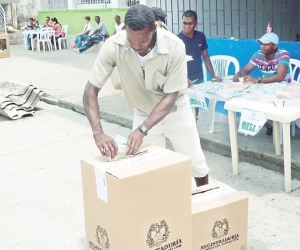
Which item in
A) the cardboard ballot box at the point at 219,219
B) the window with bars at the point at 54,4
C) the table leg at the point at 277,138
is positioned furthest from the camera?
the window with bars at the point at 54,4

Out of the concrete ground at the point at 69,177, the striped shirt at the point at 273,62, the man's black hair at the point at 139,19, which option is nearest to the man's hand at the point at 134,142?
the man's black hair at the point at 139,19

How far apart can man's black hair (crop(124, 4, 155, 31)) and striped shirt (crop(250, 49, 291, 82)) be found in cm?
282

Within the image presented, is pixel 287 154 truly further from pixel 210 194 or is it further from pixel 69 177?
pixel 69 177

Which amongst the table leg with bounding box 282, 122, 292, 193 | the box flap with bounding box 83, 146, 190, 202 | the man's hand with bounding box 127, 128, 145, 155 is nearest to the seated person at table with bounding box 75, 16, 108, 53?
the table leg with bounding box 282, 122, 292, 193

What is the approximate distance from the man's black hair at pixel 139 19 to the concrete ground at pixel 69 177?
1729mm

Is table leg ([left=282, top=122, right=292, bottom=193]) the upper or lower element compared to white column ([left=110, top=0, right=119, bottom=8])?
lower

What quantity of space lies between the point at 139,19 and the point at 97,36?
14.1m

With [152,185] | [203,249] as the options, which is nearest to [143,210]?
[152,185]

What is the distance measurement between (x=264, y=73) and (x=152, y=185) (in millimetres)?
3374

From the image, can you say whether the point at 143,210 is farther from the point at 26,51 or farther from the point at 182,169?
the point at 26,51

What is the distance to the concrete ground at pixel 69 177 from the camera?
3805 mm

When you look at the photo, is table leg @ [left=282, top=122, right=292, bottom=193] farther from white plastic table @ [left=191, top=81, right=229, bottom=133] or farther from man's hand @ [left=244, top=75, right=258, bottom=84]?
man's hand @ [left=244, top=75, right=258, bottom=84]

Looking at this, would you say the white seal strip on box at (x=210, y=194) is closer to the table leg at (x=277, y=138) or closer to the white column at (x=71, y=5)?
the table leg at (x=277, y=138)

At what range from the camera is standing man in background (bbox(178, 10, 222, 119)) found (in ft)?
19.6
